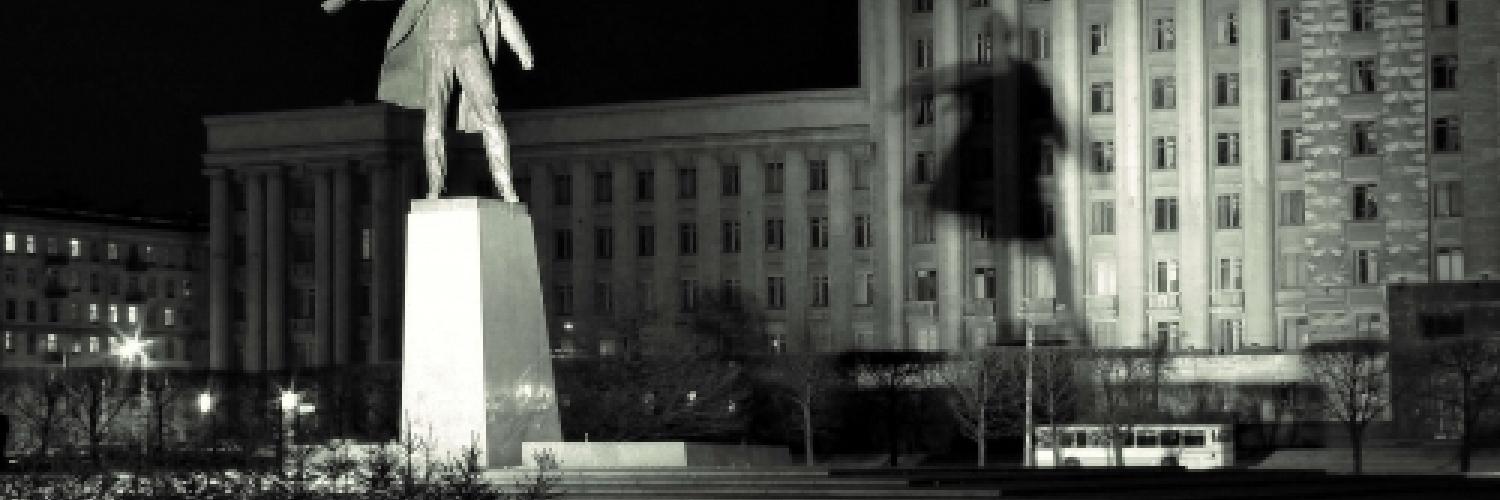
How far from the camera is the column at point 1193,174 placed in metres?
107

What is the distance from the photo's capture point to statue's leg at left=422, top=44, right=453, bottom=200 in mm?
42562

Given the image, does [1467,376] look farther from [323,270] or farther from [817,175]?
[323,270]

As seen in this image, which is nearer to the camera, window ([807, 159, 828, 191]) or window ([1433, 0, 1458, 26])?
window ([1433, 0, 1458, 26])

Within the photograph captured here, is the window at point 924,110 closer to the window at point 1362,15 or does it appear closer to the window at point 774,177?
the window at point 774,177

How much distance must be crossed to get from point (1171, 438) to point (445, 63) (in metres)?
53.2

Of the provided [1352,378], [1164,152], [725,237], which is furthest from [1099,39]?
[1352,378]

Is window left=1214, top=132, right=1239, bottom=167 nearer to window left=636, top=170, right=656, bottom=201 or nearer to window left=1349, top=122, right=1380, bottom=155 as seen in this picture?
window left=1349, top=122, right=1380, bottom=155

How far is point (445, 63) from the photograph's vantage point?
140 feet

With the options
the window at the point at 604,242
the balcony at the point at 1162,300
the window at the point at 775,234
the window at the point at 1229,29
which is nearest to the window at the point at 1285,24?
the window at the point at 1229,29

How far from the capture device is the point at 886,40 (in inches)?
4473

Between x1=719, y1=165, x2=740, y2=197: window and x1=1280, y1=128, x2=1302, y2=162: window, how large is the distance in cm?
2511

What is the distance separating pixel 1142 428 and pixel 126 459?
5152cm

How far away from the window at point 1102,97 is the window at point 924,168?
7.50 m

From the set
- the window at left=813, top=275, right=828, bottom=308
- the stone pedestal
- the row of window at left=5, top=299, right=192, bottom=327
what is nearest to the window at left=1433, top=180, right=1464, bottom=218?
the window at left=813, top=275, right=828, bottom=308
